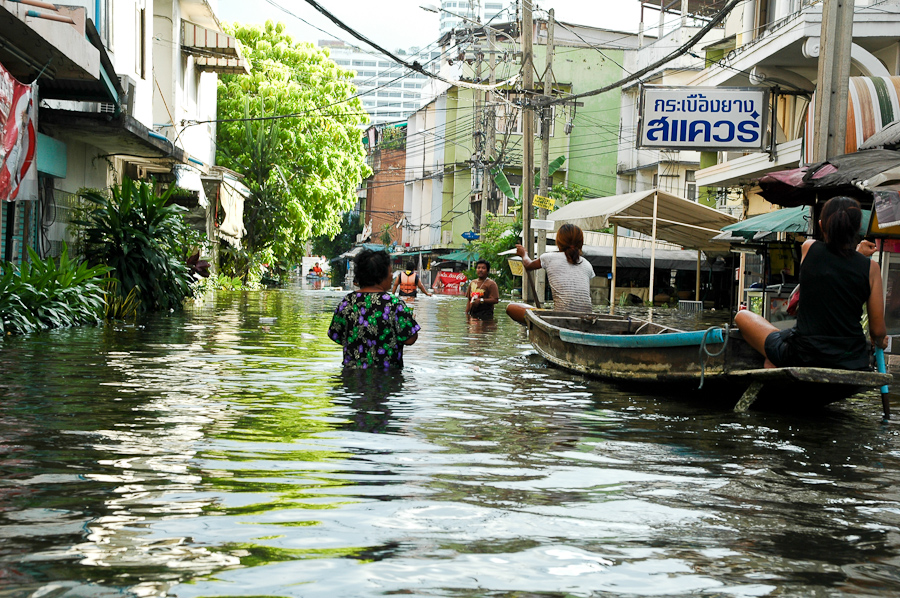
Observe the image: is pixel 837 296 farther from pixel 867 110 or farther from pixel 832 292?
pixel 867 110

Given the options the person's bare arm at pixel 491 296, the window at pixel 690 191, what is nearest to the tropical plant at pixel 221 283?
the person's bare arm at pixel 491 296

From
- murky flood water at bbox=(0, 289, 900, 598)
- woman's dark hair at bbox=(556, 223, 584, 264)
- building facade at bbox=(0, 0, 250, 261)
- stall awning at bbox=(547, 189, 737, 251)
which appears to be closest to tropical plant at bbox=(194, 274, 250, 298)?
building facade at bbox=(0, 0, 250, 261)

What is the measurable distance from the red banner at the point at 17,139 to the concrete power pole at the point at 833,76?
9.61 m

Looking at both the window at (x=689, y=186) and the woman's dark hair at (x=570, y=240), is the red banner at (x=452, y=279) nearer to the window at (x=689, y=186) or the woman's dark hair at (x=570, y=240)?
the window at (x=689, y=186)

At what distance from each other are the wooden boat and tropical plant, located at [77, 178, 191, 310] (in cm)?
948

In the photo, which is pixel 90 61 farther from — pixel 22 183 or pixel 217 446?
pixel 217 446

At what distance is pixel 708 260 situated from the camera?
117 ft

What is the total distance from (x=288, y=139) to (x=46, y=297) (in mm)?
28946

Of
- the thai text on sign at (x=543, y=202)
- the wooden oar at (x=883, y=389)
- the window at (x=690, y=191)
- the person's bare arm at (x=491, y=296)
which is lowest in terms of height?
the wooden oar at (x=883, y=389)

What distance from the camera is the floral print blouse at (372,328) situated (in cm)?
859

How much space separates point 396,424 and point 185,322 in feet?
34.1

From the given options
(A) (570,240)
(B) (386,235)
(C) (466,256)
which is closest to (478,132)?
(C) (466,256)

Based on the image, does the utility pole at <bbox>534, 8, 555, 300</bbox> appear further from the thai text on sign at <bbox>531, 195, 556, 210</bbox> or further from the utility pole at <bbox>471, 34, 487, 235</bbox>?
the utility pole at <bbox>471, 34, 487, 235</bbox>

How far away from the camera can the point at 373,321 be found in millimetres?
8758
